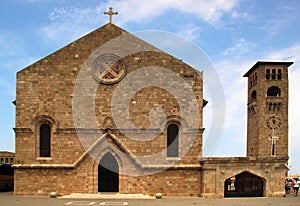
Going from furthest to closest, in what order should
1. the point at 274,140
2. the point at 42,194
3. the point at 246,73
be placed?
1. the point at 246,73
2. the point at 274,140
3. the point at 42,194

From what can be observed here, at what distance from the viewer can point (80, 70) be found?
25.9m

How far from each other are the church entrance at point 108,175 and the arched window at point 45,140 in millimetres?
3741

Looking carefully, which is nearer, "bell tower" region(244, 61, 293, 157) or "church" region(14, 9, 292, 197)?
"church" region(14, 9, 292, 197)

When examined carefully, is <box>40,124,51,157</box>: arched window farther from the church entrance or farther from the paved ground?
the church entrance

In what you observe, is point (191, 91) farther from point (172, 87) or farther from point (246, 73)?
point (246, 73)

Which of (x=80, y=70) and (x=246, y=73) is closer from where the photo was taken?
(x=80, y=70)

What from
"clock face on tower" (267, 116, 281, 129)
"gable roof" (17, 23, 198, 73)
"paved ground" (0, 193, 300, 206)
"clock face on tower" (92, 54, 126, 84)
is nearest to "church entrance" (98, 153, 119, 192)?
"paved ground" (0, 193, 300, 206)

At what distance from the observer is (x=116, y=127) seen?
2541 centimetres

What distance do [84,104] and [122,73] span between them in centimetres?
330

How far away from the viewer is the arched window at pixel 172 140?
2556cm

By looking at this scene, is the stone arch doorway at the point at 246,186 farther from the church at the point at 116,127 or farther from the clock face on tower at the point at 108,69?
the clock face on tower at the point at 108,69

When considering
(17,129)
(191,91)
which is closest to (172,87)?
(191,91)

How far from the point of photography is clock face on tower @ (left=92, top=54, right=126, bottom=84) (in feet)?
85.1

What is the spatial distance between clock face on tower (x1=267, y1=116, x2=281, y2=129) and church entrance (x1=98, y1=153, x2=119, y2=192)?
A: 34485 mm
